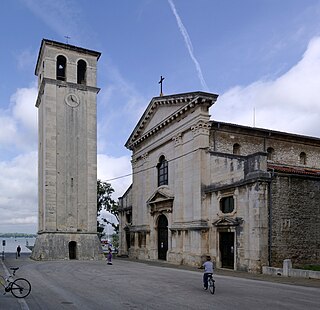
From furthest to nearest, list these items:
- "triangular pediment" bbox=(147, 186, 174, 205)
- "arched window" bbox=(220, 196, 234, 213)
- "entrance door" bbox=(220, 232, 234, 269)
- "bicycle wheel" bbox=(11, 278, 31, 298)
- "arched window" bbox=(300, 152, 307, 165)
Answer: "triangular pediment" bbox=(147, 186, 174, 205)
"arched window" bbox=(300, 152, 307, 165)
"arched window" bbox=(220, 196, 234, 213)
"entrance door" bbox=(220, 232, 234, 269)
"bicycle wheel" bbox=(11, 278, 31, 298)

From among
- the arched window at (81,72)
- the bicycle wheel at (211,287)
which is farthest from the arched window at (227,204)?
the arched window at (81,72)

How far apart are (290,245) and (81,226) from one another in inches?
824

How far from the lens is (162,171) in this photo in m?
36.8

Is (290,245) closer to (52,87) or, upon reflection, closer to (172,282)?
(172,282)

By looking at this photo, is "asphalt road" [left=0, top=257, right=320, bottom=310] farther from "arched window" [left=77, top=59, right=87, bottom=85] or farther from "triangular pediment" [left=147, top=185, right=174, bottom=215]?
"arched window" [left=77, top=59, right=87, bottom=85]

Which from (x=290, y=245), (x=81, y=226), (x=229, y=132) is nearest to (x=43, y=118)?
(x=81, y=226)

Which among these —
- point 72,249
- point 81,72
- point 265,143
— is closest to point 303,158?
point 265,143

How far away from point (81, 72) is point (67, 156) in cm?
920

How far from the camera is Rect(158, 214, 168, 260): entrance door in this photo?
115 feet

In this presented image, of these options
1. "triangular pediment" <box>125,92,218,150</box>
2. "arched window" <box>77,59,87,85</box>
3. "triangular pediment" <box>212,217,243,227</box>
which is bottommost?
"triangular pediment" <box>212,217,243,227</box>

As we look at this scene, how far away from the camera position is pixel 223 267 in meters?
27.0

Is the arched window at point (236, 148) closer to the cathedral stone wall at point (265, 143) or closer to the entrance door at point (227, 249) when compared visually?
the cathedral stone wall at point (265, 143)

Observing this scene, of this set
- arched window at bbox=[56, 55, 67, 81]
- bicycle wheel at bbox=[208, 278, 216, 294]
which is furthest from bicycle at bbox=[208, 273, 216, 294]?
arched window at bbox=[56, 55, 67, 81]

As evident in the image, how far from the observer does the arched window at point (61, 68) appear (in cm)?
4135
